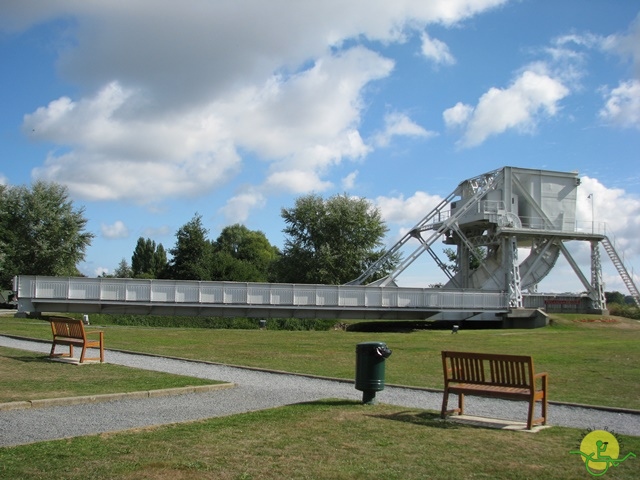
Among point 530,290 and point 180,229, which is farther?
point 180,229

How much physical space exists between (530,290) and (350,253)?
18.5 meters

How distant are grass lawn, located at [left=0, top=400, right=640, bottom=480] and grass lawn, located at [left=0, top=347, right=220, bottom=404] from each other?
3.35 m

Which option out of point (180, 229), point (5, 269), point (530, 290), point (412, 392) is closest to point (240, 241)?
point (180, 229)

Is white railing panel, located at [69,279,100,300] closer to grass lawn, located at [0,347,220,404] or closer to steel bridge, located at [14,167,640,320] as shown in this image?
steel bridge, located at [14,167,640,320]

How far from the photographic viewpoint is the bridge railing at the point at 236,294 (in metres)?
40.8

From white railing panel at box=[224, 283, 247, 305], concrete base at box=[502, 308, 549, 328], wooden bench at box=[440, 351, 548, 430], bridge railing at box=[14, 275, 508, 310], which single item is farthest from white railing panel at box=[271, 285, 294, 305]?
wooden bench at box=[440, 351, 548, 430]

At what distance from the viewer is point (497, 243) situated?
176 feet

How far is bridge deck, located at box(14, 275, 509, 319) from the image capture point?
4081 centimetres

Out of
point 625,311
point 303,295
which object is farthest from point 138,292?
point 625,311

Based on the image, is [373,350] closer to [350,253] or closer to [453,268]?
[453,268]

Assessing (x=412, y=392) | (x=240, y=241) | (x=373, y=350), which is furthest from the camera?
(x=240, y=241)

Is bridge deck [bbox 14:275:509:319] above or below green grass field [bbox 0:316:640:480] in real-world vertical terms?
above

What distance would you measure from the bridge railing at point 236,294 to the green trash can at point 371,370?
1278 inches

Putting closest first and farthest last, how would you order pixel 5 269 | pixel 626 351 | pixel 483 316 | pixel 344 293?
1. pixel 626 351
2. pixel 344 293
3. pixel 483 316
4. pixel 5 269
